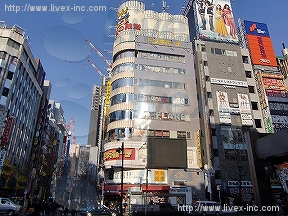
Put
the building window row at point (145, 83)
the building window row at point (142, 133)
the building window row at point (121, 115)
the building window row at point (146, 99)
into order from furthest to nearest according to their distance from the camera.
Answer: the building window row at point (145, 83) < the building window row at point (146, 99) < the building window row at point (121, 115) < the building window row at point (142, 133)

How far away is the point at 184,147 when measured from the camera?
133 ft

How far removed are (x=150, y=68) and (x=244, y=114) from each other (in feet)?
75.8

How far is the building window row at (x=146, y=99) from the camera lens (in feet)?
142

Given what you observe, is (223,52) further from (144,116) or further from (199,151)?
(144,116)

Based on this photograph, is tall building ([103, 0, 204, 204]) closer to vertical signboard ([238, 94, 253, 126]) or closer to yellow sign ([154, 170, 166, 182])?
yellow sign ([154, 170, 166, 182])

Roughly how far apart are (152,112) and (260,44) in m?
41.0

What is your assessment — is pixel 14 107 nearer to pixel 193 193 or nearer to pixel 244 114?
pixel 193 193

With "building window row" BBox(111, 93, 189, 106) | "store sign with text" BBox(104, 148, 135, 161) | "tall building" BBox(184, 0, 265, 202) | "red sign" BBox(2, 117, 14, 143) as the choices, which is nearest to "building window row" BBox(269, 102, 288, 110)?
"tall building" BBox(184, 0, 265, 202)

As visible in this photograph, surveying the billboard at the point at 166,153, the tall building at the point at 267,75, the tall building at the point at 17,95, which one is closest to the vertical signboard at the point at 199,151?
the billboard at the point at 166,153

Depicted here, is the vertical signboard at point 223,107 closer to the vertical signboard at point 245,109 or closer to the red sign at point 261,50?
the vertical signboard at point 245,109

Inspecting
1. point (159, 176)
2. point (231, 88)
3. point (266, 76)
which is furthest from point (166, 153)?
point (266, 76)

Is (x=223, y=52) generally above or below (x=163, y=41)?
above

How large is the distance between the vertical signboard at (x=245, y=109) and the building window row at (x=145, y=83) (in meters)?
14.6

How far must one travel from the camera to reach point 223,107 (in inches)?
1996
